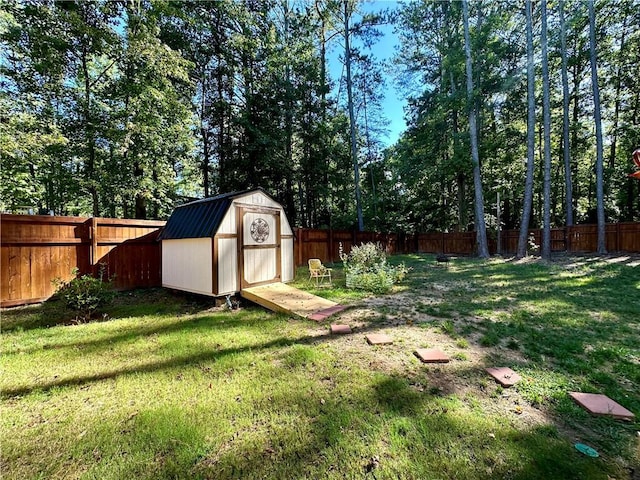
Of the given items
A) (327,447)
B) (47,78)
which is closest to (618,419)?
(327,447)

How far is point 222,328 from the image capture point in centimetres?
400

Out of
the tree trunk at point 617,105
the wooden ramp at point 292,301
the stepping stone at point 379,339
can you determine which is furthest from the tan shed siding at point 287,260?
the tree trunk at point 617,105

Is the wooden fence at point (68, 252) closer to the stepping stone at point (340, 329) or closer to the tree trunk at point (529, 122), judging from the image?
the stepping stone at point (340, 329)

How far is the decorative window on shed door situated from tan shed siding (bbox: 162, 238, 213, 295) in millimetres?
693

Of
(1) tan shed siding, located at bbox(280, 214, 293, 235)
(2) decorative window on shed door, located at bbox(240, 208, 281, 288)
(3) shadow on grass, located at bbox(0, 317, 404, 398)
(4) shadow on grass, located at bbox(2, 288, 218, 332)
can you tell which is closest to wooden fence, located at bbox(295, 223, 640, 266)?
(1) tan shed siding, located at bbox(280, 214, 293, 235)

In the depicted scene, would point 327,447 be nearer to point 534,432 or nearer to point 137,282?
point 534,432

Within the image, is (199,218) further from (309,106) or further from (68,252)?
(309,106)

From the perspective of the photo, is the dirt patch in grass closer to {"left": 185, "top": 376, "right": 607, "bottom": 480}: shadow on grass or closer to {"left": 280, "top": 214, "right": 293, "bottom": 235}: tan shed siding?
{"left": 185, "top": 376, "right": 607, "bottom": 480}: shadow on grass

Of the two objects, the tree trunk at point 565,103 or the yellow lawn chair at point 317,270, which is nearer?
the yellow lawn chair at point 317,270

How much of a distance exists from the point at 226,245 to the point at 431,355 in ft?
13.2

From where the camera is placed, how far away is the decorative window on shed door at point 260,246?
5617 millimetres

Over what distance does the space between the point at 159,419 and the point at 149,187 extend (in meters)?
9.68

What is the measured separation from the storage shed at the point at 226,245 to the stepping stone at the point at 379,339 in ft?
10.00

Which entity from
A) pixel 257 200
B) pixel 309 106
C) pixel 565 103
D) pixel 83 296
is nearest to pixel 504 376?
pixel 257 200
